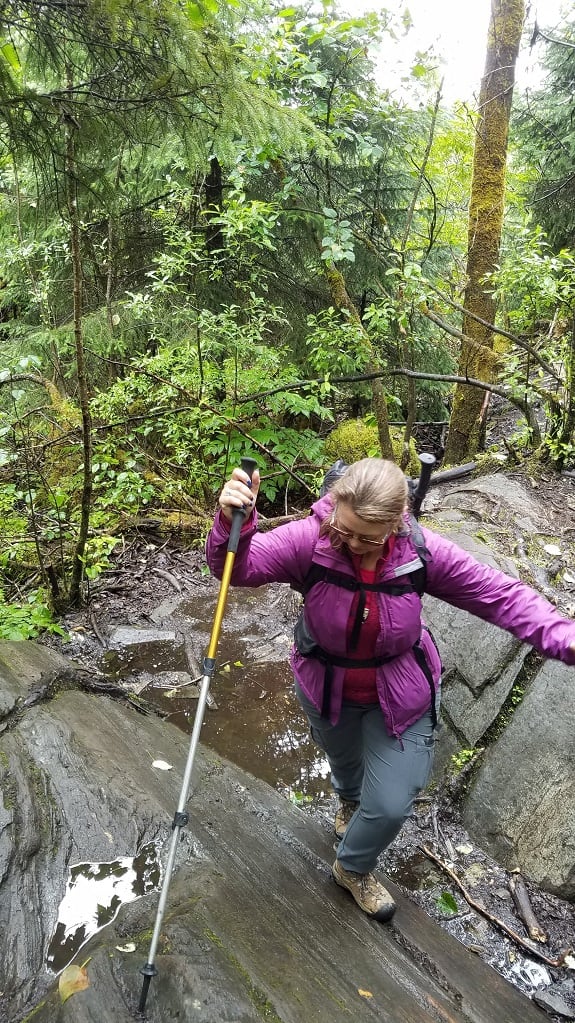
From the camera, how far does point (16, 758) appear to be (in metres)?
3.58

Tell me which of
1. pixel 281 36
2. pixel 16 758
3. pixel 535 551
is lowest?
pixel 16 758

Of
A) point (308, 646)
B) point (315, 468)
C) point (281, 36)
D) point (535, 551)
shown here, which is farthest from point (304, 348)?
point (308, 646)

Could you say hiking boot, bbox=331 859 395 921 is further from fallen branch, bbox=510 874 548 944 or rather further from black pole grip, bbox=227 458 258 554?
black pole grip, bbox=227 458 258 554

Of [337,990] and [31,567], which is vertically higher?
[337,990]

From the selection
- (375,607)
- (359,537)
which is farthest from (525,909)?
(359,537)

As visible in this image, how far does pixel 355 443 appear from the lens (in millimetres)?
10039

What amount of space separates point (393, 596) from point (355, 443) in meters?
7.46

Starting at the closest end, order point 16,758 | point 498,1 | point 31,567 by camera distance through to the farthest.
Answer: point 16,758
point 31,567
point 498,1

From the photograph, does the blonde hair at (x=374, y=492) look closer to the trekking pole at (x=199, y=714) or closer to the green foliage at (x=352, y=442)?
the trekking pole at (x=199, y=714)

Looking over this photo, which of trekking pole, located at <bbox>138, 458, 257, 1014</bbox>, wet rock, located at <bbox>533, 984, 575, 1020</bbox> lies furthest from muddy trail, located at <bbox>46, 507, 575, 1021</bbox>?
trekking pole, located at <bbox>138, 458, 257, 1014</bbox>

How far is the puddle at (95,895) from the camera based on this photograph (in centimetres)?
269

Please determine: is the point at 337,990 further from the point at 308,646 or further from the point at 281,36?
the point at 281,36

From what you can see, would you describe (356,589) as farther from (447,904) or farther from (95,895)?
(447,904)

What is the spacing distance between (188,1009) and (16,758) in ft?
6.29
